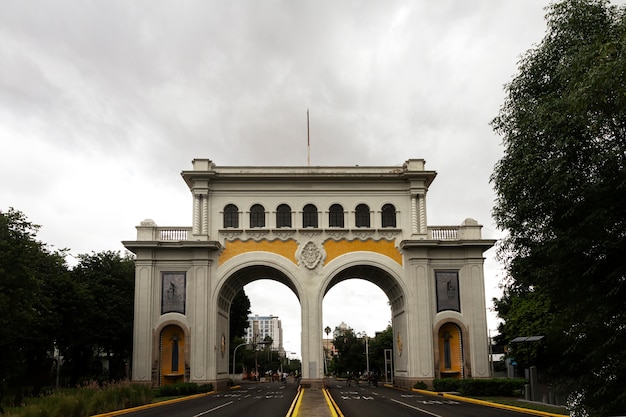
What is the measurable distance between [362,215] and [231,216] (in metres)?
10.1

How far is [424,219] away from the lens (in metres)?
45.3

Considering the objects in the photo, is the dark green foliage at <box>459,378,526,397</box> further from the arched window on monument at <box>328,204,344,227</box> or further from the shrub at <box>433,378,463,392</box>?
the arched window on monument at <box>328,204,344,227</box>

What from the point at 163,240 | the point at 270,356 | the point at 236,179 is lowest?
the point at 270,356

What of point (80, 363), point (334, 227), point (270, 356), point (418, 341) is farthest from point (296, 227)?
point (270, 356)

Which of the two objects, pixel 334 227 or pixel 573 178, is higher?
pixel 334 227

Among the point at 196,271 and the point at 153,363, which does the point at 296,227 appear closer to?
the point at 196,271

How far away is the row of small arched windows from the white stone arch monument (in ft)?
0.25

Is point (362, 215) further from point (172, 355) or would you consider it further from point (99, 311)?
point (99, 311)

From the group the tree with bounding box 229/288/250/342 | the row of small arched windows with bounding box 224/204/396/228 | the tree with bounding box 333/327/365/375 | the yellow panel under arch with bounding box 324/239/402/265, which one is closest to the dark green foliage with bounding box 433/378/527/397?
the yellow panel under arch with bounding box 324/239/402/265

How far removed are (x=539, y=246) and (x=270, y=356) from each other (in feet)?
433

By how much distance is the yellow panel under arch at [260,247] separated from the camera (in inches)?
1770

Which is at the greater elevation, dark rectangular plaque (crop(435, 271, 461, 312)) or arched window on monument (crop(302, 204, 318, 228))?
arched window on monument (crop(302, 204, 318, 228))

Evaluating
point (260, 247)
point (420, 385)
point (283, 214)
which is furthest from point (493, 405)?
point (283, 214)

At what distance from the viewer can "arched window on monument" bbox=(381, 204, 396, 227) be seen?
151 feet
